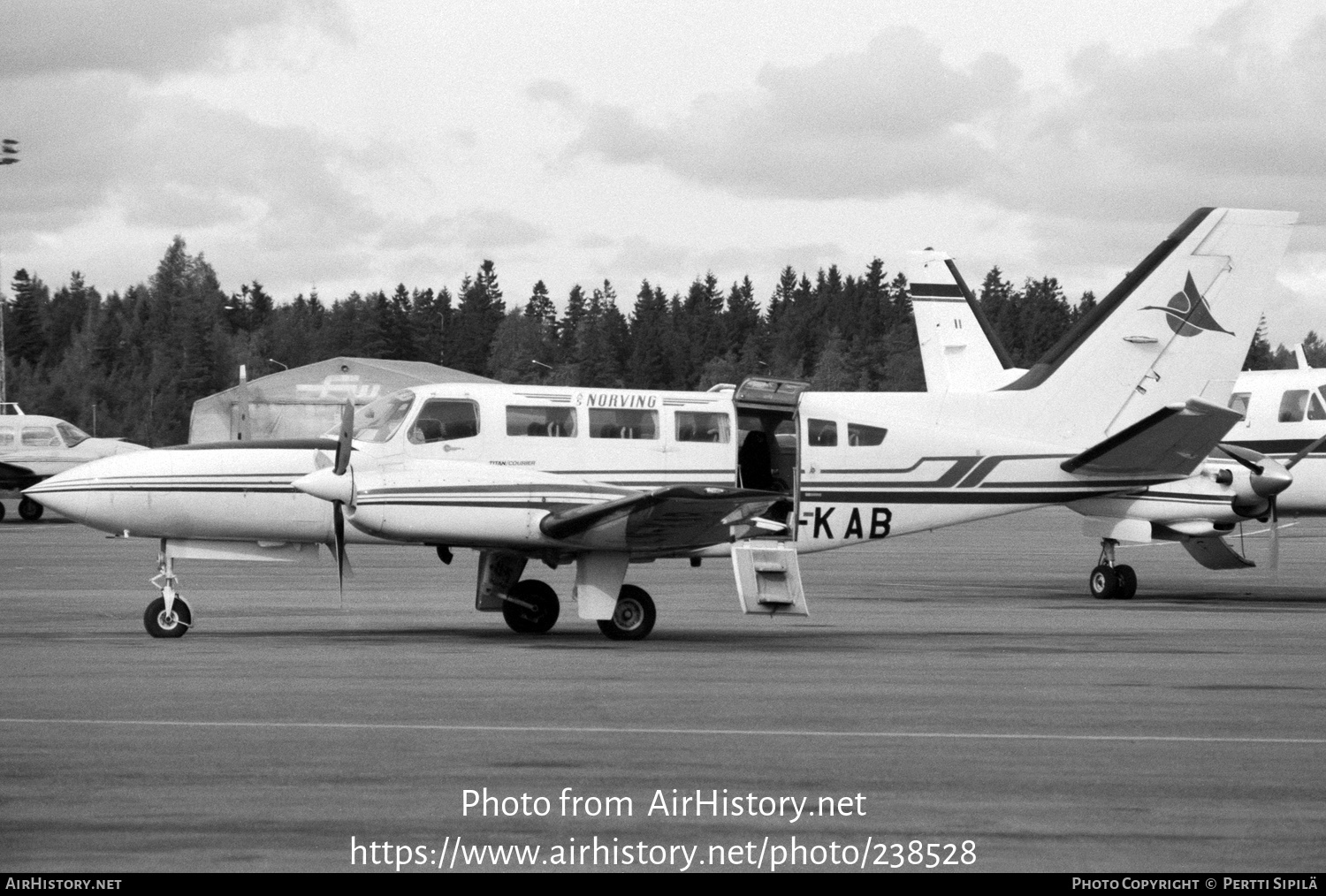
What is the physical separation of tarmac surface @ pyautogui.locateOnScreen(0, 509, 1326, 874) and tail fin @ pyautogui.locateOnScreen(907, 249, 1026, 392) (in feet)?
57.6

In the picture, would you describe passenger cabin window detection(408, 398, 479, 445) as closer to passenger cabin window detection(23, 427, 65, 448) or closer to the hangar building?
passenger cabin window detection(23, 427, 65, 448)

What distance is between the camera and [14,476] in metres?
42.3

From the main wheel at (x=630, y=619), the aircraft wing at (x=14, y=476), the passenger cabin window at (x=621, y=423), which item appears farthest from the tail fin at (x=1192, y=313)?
the aircraft wing at (x=14, y=476)

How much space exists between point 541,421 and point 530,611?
1.98 metres

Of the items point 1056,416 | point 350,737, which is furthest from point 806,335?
point 350,737

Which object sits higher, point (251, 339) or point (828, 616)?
point (251, 339)

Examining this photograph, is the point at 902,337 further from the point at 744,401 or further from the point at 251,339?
the point at 744,401

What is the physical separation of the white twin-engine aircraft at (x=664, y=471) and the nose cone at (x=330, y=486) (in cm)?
2

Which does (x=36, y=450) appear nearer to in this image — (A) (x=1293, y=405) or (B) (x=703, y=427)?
(B) (x=703, y=427)

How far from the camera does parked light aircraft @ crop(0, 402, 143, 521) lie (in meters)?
42.6

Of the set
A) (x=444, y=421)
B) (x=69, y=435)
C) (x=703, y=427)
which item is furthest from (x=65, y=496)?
(x=69, y=435)

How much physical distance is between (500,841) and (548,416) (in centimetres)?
923

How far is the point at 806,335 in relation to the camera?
149 metres

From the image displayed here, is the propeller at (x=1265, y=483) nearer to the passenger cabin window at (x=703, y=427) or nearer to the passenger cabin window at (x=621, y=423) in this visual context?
the passenger cabin window at (x=703, y=427)
